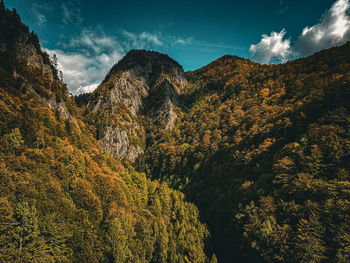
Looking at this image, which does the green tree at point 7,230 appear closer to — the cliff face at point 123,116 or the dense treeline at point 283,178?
the dense treeline at point 283,178

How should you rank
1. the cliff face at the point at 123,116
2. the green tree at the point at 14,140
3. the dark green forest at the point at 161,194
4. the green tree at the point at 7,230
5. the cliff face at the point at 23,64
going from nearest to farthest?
the green tree at the point at 7,230, the dark green forest at the point at 161,194, the green tree at the point at 14,140, the cliff face at the point at 23,64, the cliff face at the point at 123,116

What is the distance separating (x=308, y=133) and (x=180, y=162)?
74.2 metres

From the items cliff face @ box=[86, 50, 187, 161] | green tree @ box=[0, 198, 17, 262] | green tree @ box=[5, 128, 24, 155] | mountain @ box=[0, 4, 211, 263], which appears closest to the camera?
green tree @ box=[0, 198, 17, 262]

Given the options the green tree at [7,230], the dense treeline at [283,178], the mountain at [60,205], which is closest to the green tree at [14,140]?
the mountain at [60,205]

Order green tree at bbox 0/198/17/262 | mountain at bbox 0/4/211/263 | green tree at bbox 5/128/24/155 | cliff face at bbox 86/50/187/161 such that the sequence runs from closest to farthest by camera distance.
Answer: green tree at bbox 0/198/17/262 < mountain at bbox 0/4/211/263 < green tree at bbox 5/128/24/155 < cliff face at bbox 86/50/187/161

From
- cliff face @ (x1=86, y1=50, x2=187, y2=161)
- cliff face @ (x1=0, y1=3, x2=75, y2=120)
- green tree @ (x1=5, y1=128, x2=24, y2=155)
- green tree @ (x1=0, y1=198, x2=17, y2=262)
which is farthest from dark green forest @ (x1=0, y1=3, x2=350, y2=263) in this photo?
cliff face @ (x1=86, y1=50, x2=187, y2=161)

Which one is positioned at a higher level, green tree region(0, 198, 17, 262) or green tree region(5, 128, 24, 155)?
green tree region(5, 128, 24, 155)

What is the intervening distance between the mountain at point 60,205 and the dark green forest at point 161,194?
198 mm

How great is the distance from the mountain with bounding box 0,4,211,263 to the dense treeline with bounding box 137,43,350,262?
1449cm

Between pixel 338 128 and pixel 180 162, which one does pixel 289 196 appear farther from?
pixel 180 162

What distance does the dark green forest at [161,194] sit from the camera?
82.5ft

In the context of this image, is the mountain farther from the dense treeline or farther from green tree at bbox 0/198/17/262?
the dense treeline

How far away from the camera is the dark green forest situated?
2516 centimetres

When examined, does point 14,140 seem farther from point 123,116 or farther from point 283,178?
point 123,116
